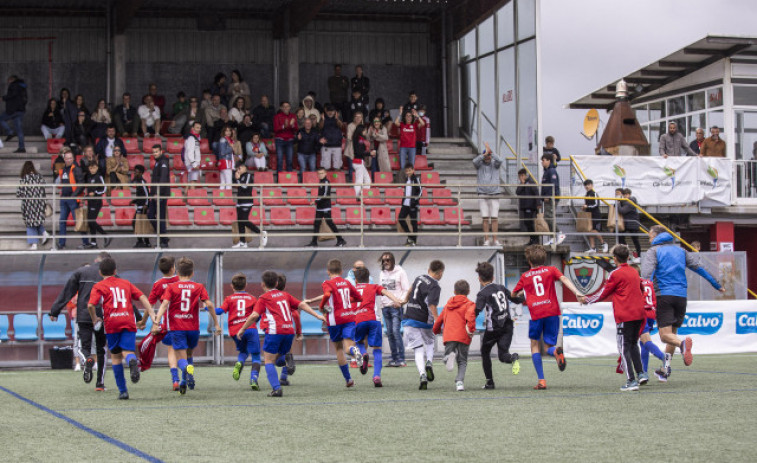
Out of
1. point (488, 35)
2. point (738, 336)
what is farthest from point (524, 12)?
point (738, 336)

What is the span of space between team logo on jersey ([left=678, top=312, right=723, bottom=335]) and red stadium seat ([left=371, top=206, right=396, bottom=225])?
703cm

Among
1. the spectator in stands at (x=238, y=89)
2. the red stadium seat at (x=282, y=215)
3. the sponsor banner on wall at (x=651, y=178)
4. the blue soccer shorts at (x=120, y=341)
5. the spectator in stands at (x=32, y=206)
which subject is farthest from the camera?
the spectator in stands at (x=238, y=89)

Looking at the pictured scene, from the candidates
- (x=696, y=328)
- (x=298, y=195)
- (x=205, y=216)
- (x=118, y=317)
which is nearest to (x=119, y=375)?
(x=118, y=317)

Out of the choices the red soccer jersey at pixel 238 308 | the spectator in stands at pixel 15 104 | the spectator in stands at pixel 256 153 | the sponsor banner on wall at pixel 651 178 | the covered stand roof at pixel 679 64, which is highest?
the covered stand roof at pixel 679 64

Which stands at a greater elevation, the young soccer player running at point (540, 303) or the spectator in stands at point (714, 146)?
the spectator in stands at point (714, 146)

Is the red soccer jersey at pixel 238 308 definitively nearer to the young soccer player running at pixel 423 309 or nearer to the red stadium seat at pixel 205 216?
the young soccer player running at pixel 423 309

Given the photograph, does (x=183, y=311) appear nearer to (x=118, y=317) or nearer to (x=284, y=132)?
(x=118, y=317)

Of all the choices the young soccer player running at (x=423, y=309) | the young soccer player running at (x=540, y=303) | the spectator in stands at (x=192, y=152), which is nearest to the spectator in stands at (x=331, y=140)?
the spectator in stands at (x=192, y=152)

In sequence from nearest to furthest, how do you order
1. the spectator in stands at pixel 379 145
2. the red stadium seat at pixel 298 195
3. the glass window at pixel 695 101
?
the red stadium seat at pixel 298 195 → the spectator in stands at pixel 379 145 → the glass window at pixel 695 101

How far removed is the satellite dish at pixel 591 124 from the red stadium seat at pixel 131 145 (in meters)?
14.0

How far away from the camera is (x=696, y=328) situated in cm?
2098

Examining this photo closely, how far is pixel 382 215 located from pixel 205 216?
411 centimetres

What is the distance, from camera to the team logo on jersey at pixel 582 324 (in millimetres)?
20578

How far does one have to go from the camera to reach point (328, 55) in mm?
32625
